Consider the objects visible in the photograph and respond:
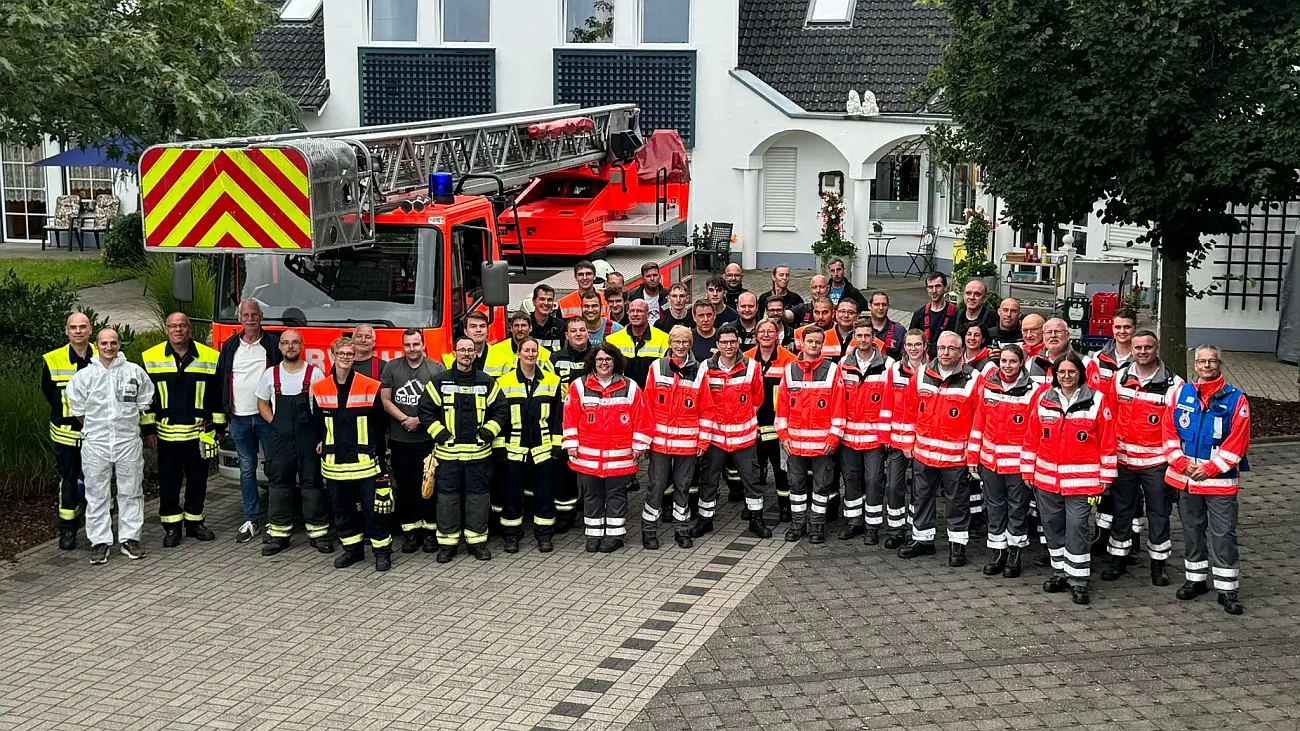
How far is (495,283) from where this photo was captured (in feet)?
36.5

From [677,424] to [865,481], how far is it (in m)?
1.50

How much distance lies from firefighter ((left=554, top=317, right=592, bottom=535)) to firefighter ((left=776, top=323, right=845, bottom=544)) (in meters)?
1.51

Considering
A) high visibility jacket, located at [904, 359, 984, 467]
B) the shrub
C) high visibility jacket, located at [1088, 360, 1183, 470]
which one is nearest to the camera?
high visibility jacket, located at [1088, 360, 1183, 470]

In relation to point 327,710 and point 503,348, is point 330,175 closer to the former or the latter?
point 503,348

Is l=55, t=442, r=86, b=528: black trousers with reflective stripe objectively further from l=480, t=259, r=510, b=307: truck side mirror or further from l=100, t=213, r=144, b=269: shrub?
l=100, t=213, r=144, b=269: shrub

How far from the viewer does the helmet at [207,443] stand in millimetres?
10742

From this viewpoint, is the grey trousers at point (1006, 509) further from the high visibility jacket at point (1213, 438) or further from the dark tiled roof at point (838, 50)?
the dark tiled roof at point (838, 50)

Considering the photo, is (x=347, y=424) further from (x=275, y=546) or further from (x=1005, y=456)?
(x=1005, y=456)

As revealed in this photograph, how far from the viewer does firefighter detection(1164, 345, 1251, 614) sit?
936 centimetres

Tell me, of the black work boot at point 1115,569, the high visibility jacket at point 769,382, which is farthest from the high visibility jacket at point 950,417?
the high visibility jacket at point 769,382

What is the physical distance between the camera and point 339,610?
31.2ft

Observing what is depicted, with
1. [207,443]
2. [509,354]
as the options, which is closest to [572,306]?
[509,354]

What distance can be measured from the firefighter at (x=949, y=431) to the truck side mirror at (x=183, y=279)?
5.35 metres

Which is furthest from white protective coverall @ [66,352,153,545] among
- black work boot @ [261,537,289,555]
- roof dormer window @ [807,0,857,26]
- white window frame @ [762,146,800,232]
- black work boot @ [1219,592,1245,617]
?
roof dormer window @ [807,0,857,26]
